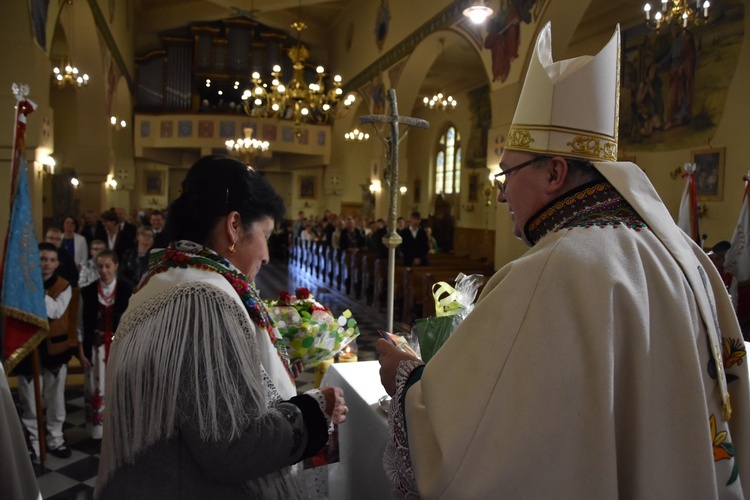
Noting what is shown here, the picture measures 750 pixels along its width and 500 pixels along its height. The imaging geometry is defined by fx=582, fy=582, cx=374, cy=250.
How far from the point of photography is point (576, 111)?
1361mm

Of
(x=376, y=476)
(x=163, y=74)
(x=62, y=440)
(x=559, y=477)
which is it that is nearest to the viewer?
(x=559, y=477)

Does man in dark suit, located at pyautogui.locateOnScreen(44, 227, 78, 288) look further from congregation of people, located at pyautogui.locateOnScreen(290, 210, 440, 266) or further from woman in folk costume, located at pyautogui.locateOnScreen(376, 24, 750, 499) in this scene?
woman in folk costume, located at pyautogui.locateOnScreen(376, 24, 750, 499)

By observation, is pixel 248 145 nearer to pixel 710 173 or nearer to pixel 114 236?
→ pixel 114 236

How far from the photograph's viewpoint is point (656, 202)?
1303 mm

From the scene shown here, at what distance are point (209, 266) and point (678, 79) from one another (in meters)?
9.40

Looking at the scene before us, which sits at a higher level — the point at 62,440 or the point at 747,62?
the point at 747,62

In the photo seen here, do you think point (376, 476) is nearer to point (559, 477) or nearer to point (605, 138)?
point (559, 477)

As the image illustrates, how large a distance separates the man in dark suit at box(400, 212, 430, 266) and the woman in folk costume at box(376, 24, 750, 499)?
28.5 feet

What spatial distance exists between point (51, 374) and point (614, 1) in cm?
995

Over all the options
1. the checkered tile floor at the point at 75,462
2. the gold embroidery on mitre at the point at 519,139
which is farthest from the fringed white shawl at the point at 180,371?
the checkered tile floor at the point at 75,462

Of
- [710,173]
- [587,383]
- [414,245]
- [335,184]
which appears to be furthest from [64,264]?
[335,184]

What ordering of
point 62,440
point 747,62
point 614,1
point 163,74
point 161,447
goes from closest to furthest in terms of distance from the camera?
1. point 161,447
2. point 62,440
3. point 747,62
4. point 614,1
5. point 163,74

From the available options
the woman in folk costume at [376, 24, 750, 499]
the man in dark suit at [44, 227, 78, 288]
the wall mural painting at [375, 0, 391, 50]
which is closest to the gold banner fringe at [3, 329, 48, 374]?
the man in dark suit at [44, 227, 78, 288]

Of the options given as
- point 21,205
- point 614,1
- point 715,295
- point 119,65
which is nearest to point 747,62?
point 614,1
